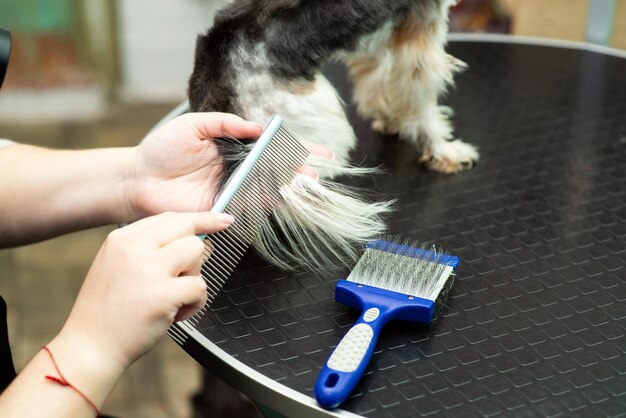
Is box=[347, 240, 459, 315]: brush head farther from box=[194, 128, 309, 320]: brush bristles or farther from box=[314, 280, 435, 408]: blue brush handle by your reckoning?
box=[194, 128, 309, 320]: brush bristles

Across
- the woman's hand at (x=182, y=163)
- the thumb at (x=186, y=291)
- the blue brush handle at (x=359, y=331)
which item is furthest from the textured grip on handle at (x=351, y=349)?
the woman's hand at (x=182, y=163)

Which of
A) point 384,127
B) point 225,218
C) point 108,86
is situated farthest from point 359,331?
point 108,86

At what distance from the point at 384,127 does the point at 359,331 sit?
0.64m

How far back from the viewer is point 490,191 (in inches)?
49.6

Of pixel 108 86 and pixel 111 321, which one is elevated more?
pixel 111 321

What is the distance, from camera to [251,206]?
39.4 inches

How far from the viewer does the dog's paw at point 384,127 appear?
1438mm

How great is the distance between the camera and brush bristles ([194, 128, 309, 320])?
37.8 inches

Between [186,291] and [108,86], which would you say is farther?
[108,86]

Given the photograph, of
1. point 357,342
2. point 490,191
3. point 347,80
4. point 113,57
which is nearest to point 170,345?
point 347,80

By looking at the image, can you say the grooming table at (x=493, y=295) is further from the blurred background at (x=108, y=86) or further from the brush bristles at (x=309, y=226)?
the blurred background at (x=108, y=86)

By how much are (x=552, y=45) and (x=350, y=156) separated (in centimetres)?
62

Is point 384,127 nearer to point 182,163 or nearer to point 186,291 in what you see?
point 182,163

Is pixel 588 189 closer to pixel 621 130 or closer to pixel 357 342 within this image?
pixel 621 130
